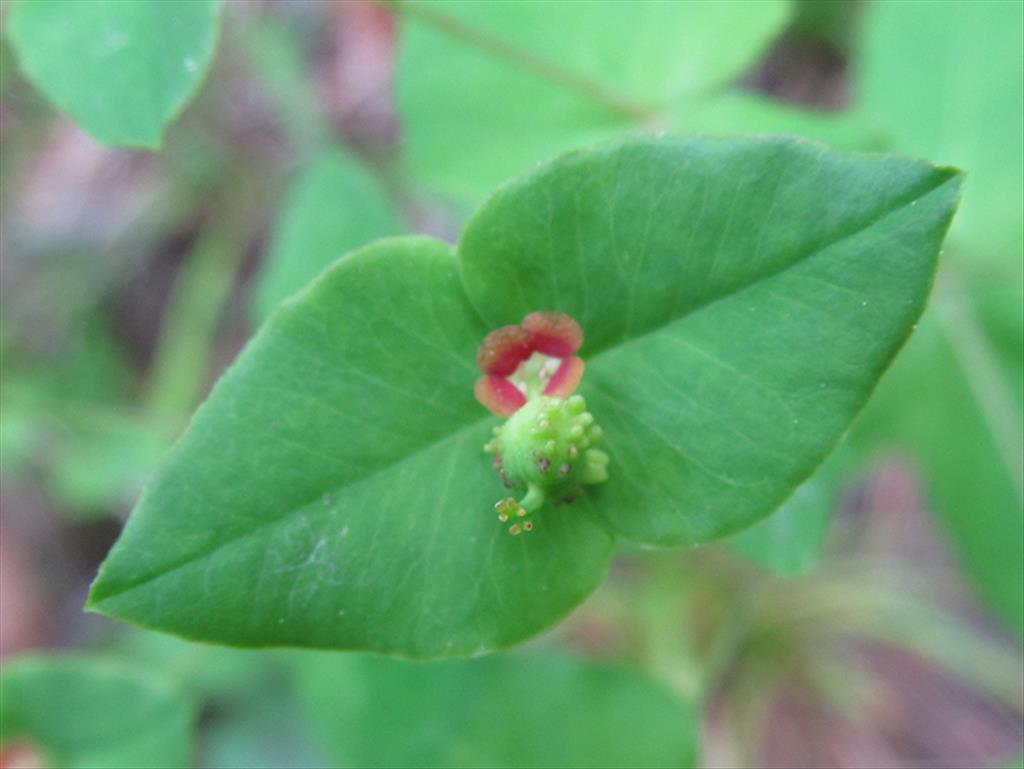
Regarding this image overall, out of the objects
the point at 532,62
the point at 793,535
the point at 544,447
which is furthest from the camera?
the point at 532,62

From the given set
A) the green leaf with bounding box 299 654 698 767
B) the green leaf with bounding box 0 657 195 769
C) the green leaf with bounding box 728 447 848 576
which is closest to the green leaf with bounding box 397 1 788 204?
the green leaf with bounding box 728 447 848 576

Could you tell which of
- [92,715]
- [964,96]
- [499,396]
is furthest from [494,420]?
[964,96]

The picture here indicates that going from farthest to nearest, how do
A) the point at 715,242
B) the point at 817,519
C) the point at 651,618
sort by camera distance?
the point at 651,618 → the point at 817,519 → the point at 715,242

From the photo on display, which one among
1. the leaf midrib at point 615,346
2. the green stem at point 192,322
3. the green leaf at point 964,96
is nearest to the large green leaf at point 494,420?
the leaf midrib at point 615,346

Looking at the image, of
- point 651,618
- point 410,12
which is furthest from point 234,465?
point 651,618

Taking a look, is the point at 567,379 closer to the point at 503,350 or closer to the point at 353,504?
the point at 503,350

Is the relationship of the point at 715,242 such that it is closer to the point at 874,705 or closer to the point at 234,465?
the point at 234,465

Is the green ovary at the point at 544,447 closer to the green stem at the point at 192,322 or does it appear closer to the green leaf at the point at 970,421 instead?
the green leaf at the point at 970,421
